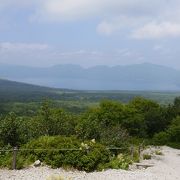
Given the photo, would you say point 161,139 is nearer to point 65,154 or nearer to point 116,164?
point 116,164

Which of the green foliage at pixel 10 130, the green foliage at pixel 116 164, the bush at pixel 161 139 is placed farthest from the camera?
the bush at pixel 161 139

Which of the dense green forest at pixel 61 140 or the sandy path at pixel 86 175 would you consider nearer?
the sandy path at pixel 86 175

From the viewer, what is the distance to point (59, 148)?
21719mm

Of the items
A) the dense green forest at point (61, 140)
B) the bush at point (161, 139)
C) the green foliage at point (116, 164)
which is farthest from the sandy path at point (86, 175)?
the bush at point (161, 139)

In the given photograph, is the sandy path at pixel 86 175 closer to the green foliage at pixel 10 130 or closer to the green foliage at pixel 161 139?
the green foliage at pixel 10 130

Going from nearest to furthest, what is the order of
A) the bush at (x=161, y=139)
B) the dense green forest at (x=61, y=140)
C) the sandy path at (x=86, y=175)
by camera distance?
1. the sandy path at (x=86, y=175)
2. the dense green forest at (x=61, y=140)
3. the bush at (x=161, y=139)

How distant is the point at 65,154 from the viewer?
21141mm

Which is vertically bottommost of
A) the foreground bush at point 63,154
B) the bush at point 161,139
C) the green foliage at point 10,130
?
the bush at point 161,139

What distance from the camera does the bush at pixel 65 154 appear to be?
68.3 ft

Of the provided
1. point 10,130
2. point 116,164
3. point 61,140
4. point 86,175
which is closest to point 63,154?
Result: point 61,140

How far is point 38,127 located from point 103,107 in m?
23.7

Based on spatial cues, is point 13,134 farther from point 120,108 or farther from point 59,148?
point 120,108

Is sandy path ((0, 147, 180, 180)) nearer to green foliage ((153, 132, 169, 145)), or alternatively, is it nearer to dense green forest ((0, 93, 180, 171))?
dense green forest ((0, 93, 180, 171))

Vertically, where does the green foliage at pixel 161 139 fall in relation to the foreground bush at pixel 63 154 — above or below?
below
